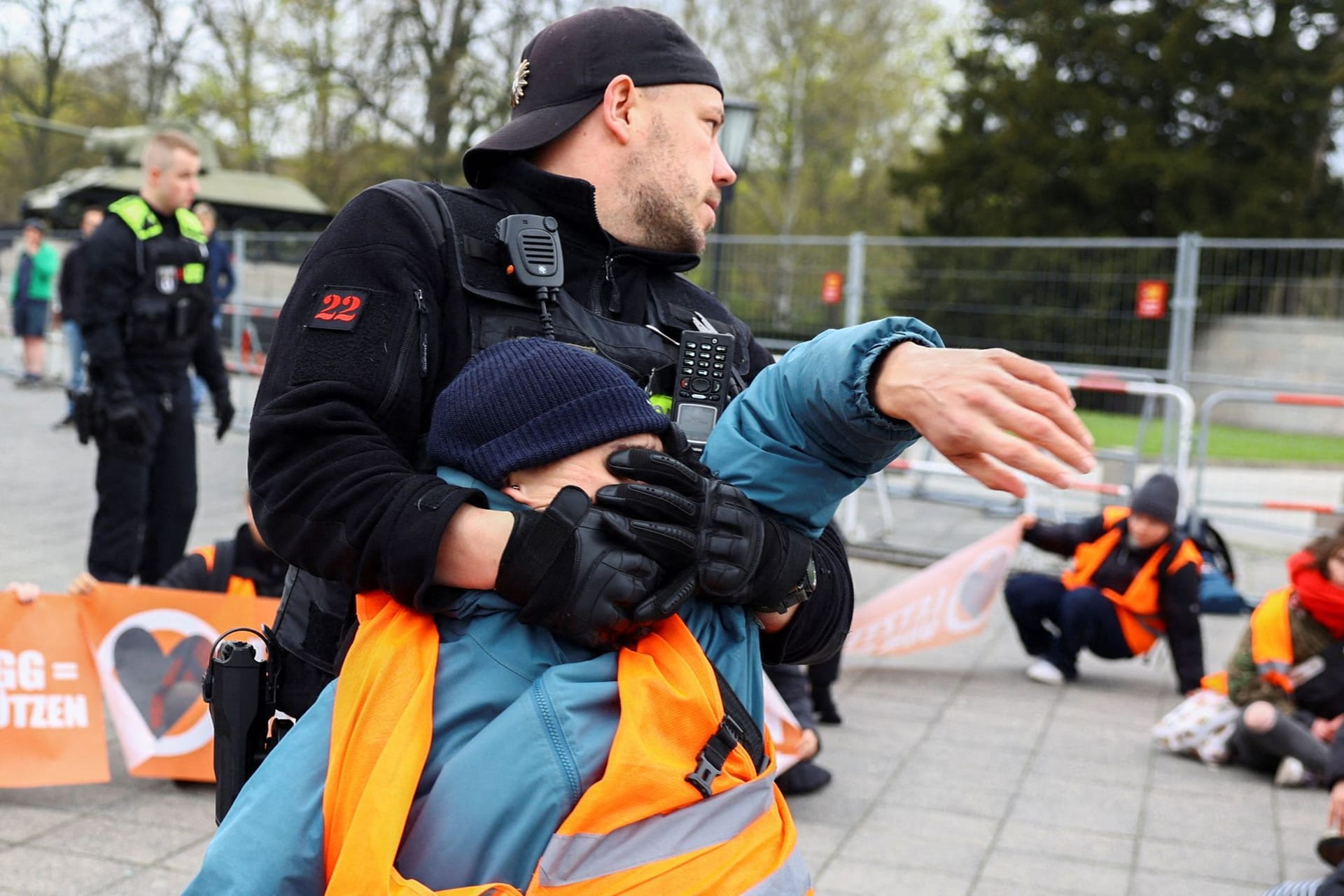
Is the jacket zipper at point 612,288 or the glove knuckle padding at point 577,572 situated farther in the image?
the jacket zipper at point 612,288

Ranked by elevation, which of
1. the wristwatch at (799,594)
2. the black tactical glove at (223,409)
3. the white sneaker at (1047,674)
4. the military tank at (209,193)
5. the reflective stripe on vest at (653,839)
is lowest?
the white sneaker at (1047,674)

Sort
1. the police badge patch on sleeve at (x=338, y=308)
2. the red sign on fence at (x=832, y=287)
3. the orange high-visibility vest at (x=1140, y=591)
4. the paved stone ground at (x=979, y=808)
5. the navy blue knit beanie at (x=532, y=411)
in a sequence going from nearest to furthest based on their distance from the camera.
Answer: the navy blue knit beanie at (x=532, y=411) → the police badge patch on sleeve at (x=338, y=308) → the paved stone ground at (x=979, y=808) → the orange high-visibility vest at (x=1140, y=591) → the red sign on fence at (x=832, y=287)

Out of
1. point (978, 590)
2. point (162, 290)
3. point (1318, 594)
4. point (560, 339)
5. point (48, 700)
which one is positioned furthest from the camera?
point (978, 590)

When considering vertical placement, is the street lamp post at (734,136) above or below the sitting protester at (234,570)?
above

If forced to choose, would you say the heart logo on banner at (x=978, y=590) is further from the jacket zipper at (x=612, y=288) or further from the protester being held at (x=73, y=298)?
the protester being held at (x=73, y=298)

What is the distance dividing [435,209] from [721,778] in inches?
34.6

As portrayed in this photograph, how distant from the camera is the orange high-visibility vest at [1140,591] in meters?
6.44

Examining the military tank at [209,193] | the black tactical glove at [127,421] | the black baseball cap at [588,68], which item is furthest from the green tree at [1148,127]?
the black baseball cap at [588,68]

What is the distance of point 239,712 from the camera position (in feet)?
6.51

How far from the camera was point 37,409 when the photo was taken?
15.4 m

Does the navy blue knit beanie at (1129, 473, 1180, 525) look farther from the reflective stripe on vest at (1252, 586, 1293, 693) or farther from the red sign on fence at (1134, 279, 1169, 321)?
the red sign on fence at (1134, 279, 1169, 321)

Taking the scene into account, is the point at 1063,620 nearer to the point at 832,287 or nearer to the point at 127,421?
the point at 127,421

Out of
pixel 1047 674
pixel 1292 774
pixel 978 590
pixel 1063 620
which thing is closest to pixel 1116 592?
pixel 1063 620

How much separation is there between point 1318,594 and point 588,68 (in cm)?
440
